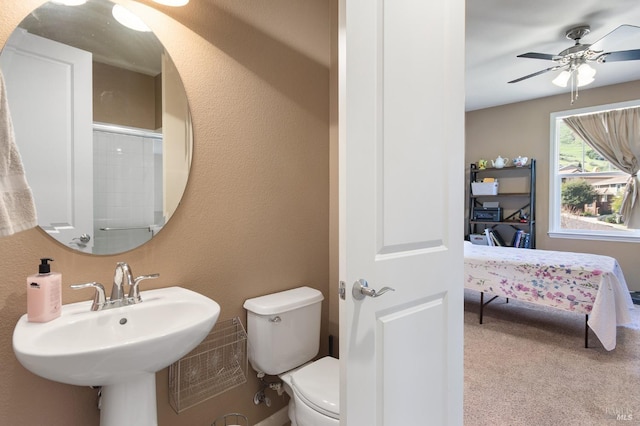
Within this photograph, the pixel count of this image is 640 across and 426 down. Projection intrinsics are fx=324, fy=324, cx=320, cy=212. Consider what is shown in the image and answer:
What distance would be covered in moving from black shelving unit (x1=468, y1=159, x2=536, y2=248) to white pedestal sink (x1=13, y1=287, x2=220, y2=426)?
4.64 metres

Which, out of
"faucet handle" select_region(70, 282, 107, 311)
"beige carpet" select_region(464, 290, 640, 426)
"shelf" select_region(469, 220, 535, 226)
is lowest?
"beige carpet" select_region(464, 290, 640, 426)

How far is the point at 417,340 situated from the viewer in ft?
4.00

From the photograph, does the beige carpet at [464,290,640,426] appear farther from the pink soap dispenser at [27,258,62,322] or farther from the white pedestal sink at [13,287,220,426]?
the pink soap dispenser at [27,258,62,322]

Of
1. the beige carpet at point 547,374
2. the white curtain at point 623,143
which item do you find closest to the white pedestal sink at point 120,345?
the beige carpet at point 547,374

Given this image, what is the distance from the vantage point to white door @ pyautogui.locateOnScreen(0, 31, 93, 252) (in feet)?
3.49

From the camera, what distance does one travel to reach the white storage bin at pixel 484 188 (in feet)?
15.4

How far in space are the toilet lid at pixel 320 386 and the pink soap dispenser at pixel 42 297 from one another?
92 centimetres

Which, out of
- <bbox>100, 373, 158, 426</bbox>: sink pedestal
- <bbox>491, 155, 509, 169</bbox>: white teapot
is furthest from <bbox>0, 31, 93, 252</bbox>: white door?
<bbox>491, 155, 509, 169</bbox>: white teapot

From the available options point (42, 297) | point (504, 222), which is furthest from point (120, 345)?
point (504, 222)

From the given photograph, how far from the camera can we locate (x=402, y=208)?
3.76 ft

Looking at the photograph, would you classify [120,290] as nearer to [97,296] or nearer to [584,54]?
[97,296]

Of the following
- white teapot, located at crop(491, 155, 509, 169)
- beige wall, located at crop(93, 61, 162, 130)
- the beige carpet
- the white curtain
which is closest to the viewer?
beige wall, located at crop(93, 61, 162, 130)

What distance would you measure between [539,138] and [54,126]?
5227 millimetres

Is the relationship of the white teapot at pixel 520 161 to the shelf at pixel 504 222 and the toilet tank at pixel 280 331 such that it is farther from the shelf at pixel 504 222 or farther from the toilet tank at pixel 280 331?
the toilet tank at pixel 280 331
